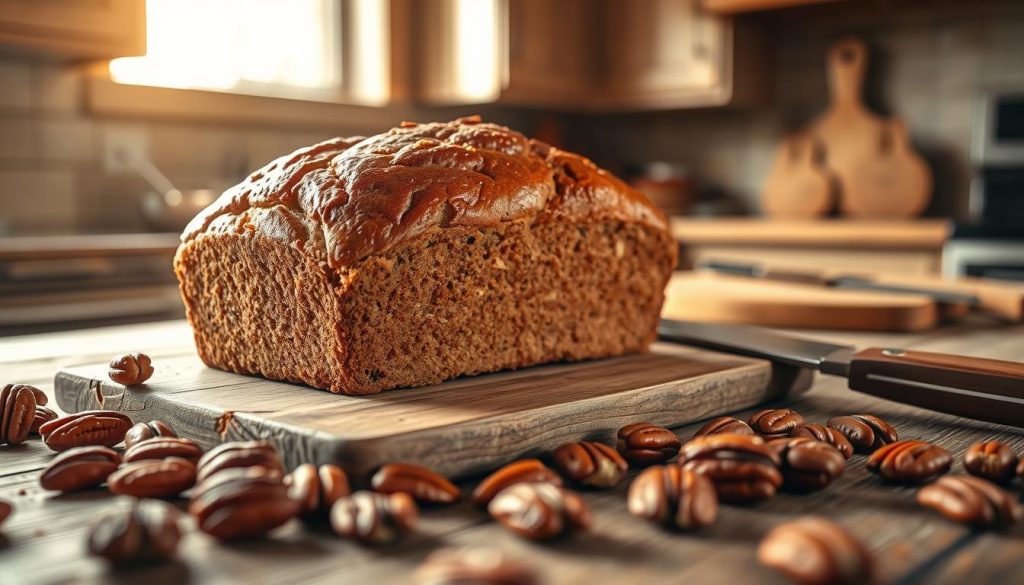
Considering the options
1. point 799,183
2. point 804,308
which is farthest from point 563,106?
point 804,308

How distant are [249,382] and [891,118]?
12.5 feet

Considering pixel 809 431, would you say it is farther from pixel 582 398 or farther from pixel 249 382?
pixel 249 382

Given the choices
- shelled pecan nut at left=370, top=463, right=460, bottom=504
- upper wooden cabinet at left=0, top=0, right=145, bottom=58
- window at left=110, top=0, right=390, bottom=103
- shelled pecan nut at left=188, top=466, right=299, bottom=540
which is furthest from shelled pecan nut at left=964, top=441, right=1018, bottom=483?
window at left=110, top=0, right=390, bottom=103

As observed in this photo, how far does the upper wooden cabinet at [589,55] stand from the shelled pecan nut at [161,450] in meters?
3.48

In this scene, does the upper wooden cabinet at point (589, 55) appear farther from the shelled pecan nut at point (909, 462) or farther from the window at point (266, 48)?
the shelled pecan nut at point (909, 462)

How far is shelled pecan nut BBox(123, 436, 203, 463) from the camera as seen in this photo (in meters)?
0.68

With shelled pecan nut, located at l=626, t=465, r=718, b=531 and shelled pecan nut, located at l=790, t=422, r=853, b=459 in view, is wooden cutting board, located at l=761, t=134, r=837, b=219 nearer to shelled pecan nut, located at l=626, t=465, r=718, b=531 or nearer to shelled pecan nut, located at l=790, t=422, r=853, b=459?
shelled pecan nut, located at l=790, t=422, r=853, b=459

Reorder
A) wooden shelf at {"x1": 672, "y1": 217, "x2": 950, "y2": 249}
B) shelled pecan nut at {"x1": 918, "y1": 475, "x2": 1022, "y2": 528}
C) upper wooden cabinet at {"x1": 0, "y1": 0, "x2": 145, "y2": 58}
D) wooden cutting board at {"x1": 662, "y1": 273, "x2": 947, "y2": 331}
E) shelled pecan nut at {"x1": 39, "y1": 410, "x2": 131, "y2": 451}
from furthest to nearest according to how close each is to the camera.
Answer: wooden shelf at {"x1": 672, "y1": 217, "x2": 950, "y2": 249}
upper wooden cabinet at {"x1": 0, "y1": 0, "x2": 145, "y2": 58}
wooden cutting board at {"x1": 662, "y1": 273, "x2": 947, "y2": 331}
shelled pecan nut at {"x1": 39, "y1": 410, "x2": 131, "y2": 451}
shelled pecan nut at {"x1": 918, "y1": 475, "x2": 1022, "y2": 528}

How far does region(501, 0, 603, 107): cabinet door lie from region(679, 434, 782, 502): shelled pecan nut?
353cm

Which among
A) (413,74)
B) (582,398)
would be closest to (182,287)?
(582,398)

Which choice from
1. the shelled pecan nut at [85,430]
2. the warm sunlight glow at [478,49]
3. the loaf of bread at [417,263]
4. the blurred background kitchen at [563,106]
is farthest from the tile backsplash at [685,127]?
the shelled pecan nut at [85,430]

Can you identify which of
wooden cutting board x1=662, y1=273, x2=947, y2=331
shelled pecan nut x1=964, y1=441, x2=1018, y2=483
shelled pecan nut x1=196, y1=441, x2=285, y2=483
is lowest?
wooden cutting board x1=662, y1=273, x2=947, y2=331

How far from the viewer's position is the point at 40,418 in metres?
0.84

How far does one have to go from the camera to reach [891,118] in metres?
4.07
